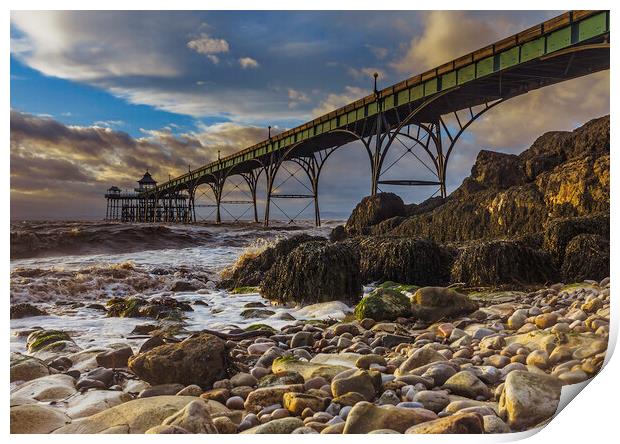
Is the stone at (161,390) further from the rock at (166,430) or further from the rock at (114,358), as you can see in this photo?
the rock at (114,358)

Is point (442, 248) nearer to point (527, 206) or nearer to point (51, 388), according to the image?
point (527, 206)

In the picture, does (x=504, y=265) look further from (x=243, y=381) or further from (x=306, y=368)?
(x=243, y=381)

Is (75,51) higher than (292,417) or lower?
higher

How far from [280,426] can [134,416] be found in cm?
105

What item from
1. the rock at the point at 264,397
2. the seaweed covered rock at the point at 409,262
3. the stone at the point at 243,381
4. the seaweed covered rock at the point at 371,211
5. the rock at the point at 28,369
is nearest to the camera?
the rock at the point at 264,397

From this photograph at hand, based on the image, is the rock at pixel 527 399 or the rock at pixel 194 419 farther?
the rock at pixel 527 399

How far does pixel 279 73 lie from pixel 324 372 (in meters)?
3.00

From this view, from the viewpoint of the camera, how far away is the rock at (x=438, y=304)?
189 inches

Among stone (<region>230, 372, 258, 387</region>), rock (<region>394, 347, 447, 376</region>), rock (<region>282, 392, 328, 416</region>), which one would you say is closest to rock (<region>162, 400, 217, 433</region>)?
stone (<region>230, 372, 258, 387</region>)

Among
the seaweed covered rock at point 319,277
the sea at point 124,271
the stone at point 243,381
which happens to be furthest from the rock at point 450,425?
the seaweed covered rock at point 319,277

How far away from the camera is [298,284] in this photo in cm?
611

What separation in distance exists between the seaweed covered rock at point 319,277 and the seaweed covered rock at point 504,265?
136 cm
